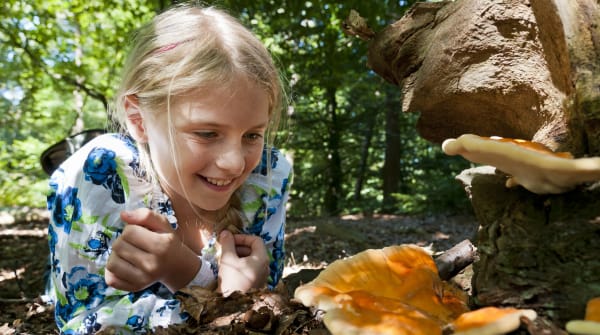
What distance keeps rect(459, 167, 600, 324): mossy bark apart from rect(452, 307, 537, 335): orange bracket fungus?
149 mm

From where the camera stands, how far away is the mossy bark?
1.17 meters

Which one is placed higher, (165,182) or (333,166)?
(165,182)

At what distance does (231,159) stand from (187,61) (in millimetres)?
475

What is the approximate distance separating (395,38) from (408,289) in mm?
1347

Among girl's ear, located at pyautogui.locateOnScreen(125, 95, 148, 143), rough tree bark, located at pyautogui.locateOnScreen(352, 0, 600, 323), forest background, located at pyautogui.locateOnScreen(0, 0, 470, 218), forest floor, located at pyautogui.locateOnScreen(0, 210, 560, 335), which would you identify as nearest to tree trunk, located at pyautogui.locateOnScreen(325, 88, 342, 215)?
forest background, located at pyautogui.locateOnScreen(0, 0, 470, 218)

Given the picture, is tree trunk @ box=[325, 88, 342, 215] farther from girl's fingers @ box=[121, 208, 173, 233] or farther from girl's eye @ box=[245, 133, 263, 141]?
girl's fingers @ box=[121, 208, 173, 233]

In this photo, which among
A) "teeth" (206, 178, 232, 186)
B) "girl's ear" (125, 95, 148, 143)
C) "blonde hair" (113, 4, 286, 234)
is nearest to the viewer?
"blonde hair" (113, 4, 286, 234)

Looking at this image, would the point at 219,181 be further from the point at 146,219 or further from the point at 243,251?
the point at 243,251

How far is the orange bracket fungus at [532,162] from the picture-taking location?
101 centimetres

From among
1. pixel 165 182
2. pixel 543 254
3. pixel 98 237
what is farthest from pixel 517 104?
pixel 98 237

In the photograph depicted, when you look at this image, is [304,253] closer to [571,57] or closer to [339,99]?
[571,57]

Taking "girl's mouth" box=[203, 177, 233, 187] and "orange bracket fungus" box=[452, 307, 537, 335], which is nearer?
"orange bracket fungus" box=[452, 307, 537, 335]

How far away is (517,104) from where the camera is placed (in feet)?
6.35

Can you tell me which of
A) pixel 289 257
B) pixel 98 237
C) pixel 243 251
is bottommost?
pixel 289 257
